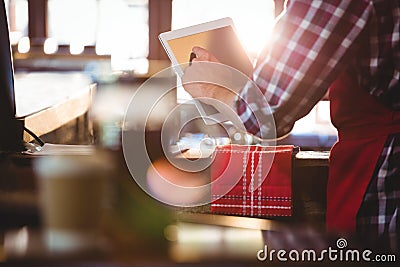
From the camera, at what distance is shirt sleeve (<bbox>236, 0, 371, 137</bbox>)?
663 mm

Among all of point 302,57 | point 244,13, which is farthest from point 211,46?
point 244,13

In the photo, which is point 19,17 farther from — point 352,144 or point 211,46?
point 352,144

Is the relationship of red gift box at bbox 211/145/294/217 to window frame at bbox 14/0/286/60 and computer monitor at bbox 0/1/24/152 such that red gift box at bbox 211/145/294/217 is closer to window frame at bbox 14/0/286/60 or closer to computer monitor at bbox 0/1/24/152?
computer monitor at bbox 0/1/24/152

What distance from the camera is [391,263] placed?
2.41 feet

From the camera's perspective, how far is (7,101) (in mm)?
853

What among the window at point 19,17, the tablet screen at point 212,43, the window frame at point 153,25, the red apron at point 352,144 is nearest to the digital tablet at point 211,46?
the tablet screen at point 212,43

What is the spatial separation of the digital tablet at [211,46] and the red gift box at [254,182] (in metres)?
0.06

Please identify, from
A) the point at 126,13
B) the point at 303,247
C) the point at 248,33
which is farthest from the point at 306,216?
the point at 126,13

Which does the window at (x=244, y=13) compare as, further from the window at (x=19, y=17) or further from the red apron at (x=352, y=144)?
the red apron at (x=352, y=144)

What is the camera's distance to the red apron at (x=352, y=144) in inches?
28.8

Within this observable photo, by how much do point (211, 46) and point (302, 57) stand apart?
159 mm

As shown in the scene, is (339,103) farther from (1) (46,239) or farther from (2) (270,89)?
(1) (46,239)

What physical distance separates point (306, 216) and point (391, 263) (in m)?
0.13

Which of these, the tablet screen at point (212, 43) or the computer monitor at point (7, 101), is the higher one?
the tablet screen at point (212, 43)
